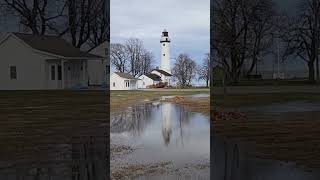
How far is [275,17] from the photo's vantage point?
9516mm

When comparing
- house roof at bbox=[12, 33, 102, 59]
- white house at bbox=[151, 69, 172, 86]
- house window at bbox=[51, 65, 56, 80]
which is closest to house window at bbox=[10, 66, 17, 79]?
house roof at bbox=[12, 33, 102, 59]

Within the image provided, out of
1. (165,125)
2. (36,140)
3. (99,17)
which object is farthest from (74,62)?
(165,125)

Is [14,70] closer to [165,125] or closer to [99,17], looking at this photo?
[99,17]

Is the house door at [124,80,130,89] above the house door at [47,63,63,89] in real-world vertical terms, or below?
below

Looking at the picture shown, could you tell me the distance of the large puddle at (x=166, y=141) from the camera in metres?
9.16

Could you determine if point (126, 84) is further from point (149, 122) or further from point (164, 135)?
point (164, 135)

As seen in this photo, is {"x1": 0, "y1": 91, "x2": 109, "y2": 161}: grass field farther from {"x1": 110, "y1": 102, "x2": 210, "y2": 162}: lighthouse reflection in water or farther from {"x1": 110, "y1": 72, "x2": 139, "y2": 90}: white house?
{"x1": 110, "y1": 72, "x2": 139, "y2": 90}: white house

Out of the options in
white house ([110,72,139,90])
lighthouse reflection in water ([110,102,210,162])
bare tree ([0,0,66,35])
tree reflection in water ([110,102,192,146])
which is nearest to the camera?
bare tree ([0,0,66,35])

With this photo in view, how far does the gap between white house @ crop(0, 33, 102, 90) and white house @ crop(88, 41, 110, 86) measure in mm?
115

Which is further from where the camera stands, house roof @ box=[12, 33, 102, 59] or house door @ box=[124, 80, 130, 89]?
house door @ box=[124, 80, 130, 89]

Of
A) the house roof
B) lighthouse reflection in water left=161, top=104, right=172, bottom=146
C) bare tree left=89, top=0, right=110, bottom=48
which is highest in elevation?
bare tree left=89, top=0, right=110, bottom=48

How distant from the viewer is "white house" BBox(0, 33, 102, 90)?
340 inches

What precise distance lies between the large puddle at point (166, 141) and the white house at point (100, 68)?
5.21 ft

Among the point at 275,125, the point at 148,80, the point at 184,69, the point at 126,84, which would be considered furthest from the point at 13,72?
the point at 184,69
